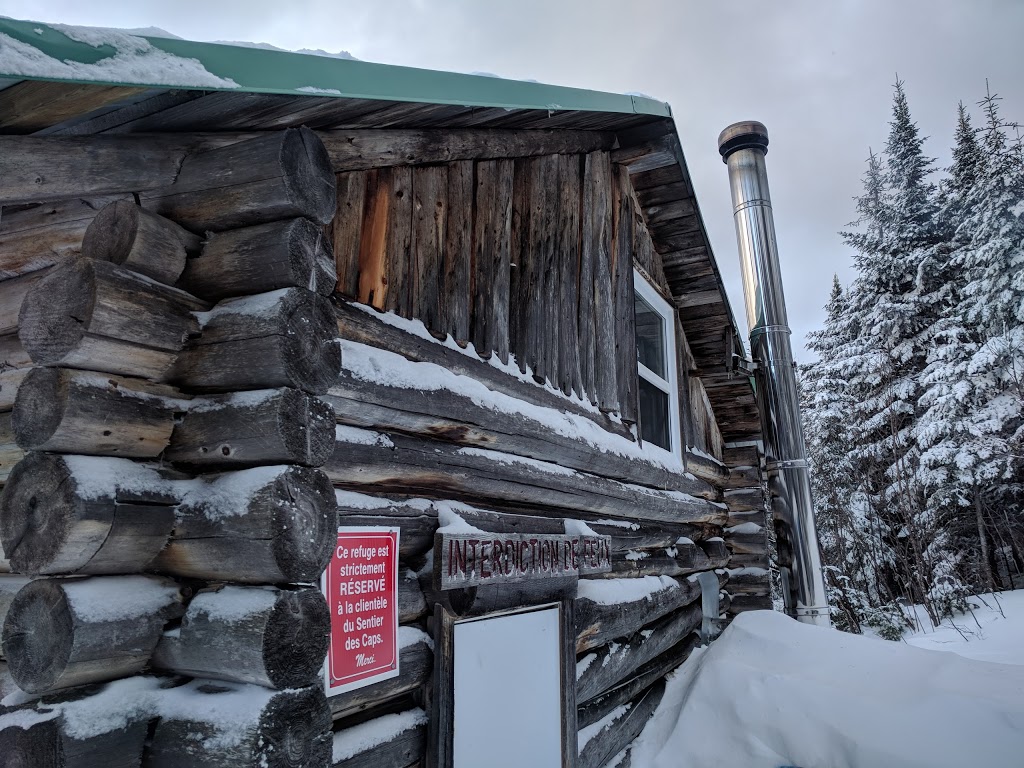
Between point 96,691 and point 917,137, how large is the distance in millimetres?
25337

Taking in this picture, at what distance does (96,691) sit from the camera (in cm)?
191

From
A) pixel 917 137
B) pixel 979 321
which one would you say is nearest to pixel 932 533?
pixel 979 321

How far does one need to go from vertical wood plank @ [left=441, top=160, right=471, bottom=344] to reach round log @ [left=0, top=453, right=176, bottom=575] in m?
1.77

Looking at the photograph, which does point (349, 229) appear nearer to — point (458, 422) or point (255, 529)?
point (458, 422)

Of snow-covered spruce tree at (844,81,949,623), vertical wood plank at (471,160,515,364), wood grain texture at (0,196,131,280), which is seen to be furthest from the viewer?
snow-covered spruce tree at (844,81,949,623)

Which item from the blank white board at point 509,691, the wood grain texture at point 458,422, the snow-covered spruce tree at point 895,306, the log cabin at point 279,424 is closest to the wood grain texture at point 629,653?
the log cabin at point 279,424

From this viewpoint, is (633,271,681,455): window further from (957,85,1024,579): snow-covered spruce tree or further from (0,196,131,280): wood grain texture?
(957,85,1024,579): snow-covered spruce tree

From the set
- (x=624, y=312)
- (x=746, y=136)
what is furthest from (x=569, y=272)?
(x=746, y=136)

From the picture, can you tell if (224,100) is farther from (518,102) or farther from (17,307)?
(518,102)

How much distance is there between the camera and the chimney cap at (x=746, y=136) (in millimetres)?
9422

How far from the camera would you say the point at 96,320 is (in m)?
Answer: 1.93

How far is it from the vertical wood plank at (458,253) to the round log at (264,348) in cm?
130

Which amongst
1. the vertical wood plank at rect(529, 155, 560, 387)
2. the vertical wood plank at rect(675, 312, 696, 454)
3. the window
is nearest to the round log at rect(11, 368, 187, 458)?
the vertical wood plank at rect(529, 155, 560, 387)

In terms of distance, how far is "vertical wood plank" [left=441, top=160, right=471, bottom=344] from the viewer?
142 inches
